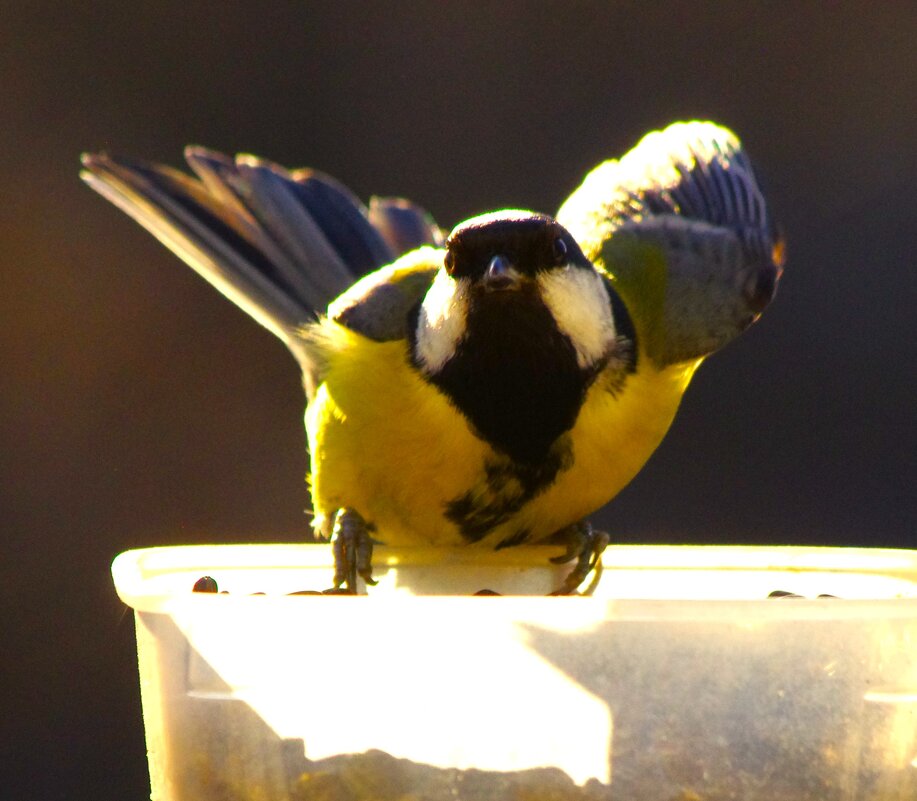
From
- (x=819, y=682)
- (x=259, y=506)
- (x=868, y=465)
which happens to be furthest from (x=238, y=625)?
(x=868, y=465)

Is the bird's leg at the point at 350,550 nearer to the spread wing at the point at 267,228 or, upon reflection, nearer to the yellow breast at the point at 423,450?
the yellow breast at the point at 423,450

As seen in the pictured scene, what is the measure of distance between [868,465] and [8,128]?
1.35 meters

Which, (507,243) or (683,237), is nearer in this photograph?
(507,243)

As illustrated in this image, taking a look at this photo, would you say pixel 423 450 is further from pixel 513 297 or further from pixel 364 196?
pixel 364 196

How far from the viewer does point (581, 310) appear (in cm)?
126

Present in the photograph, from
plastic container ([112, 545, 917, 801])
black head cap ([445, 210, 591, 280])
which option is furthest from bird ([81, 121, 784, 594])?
plastic container ([112, 545, 917, 801])

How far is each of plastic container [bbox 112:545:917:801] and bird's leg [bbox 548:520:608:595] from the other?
40cm

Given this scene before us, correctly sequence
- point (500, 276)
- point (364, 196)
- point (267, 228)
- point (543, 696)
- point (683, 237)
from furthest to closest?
point (364, 196) < point (267, 228) < point (683, 237) < point (500, 276) < point (543, 696)

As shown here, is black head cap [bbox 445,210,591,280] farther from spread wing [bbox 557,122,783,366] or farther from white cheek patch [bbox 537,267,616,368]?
spread wing [bbox 557,122,783,366]

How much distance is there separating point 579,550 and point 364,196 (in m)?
1.06

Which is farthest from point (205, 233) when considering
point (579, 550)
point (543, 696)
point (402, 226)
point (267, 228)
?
point (543, 696)

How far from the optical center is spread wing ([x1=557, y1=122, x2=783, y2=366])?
1395mm

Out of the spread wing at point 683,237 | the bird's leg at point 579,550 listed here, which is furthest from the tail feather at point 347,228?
the bird's leg at point 579,550

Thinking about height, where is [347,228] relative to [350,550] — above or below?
above
